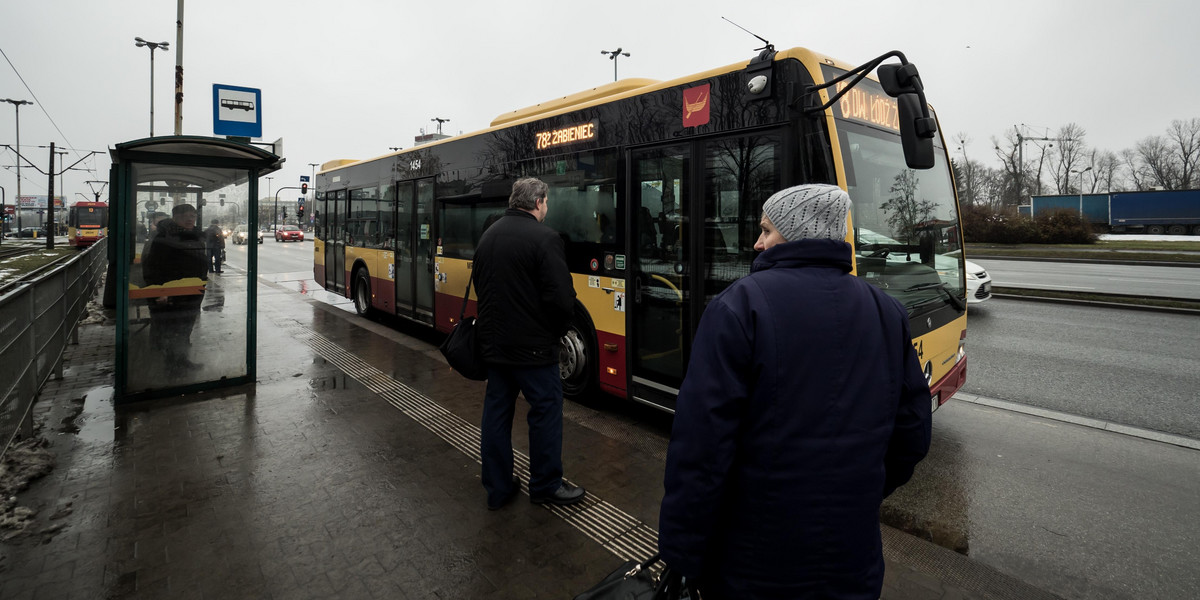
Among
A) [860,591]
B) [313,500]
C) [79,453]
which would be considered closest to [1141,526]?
[860,591]

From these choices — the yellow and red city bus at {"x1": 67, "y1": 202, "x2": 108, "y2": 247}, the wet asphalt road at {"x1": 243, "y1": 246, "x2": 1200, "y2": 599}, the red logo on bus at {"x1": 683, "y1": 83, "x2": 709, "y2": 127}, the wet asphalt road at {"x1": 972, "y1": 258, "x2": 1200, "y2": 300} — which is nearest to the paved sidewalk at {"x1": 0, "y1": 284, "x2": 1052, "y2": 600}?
the wet asphalt road at {"x1": 243, "y1": 246, "x2": 1200, "y2": 599}

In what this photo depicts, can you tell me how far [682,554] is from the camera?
5.68ft

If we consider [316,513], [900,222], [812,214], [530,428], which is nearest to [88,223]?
[316,513]

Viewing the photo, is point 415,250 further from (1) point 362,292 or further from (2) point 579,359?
(2) point 579,359

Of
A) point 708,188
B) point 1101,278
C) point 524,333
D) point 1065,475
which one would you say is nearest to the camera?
point 524,333

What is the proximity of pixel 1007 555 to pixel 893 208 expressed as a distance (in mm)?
2422

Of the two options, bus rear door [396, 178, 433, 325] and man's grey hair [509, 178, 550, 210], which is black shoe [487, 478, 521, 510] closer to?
man's grey hair [509, 178, 550, 210]

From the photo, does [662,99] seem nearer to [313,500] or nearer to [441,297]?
[313,500]

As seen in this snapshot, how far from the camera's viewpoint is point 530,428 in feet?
12.8

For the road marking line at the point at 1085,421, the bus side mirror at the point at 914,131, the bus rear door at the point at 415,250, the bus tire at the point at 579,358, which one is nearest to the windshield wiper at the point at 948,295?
the bus side mirror at the point at 914,131

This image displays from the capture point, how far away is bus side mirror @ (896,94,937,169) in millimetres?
3752

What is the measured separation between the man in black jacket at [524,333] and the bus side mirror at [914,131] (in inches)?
84.4

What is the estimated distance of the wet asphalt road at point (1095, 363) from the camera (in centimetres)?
608

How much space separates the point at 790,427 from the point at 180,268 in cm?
670
